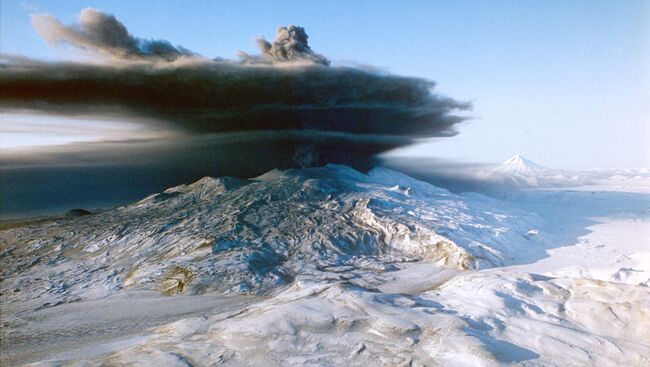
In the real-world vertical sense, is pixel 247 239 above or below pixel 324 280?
below

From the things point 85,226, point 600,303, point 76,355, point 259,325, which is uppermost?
point 600,303

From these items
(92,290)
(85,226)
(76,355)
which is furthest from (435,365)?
(85,226)

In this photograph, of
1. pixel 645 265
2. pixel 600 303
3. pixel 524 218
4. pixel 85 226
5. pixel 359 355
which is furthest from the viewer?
pixel 524 218

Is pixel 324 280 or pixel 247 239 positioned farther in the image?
pixel 247 239

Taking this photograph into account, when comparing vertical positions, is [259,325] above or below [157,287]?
above

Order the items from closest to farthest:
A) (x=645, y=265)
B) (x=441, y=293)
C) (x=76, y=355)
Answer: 1. (x=76, y=355)
2. (x=441, y=293)
3. (x=645, y=265)

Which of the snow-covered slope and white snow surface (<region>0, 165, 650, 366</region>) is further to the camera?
the snow-covered slope

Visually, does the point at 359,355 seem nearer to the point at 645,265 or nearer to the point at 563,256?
the point at 645,265

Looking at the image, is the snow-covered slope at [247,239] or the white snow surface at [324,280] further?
the snow-covered slope at [247,239]
